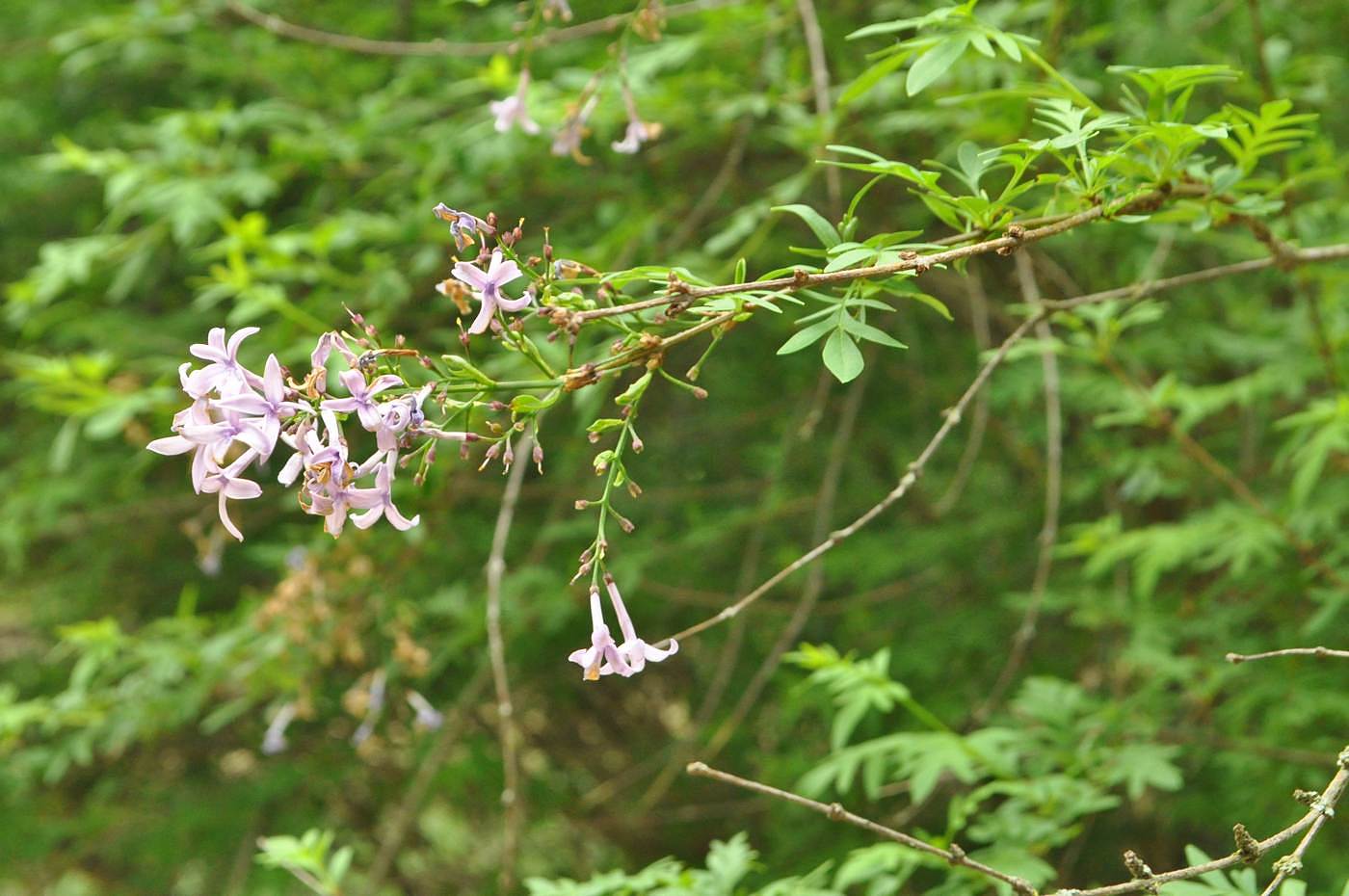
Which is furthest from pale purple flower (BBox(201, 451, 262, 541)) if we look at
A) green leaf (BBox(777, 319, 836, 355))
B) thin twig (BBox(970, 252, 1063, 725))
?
thin twig (BBox(970, 252, 1063, 725))

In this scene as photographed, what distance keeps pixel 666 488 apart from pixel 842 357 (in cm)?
221

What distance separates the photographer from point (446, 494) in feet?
8.96

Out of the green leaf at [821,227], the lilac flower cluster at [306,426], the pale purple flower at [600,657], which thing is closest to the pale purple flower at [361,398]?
the lilac flower cluster at [306,426]

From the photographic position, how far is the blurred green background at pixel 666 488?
7.24 feet

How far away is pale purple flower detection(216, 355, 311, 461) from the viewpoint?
901 mm

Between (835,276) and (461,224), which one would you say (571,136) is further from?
(835,276)

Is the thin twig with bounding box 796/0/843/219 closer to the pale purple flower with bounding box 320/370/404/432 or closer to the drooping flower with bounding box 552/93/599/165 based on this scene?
the drooping flower with bounding box 552/93/599/165

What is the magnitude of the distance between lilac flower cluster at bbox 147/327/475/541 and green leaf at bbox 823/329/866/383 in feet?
0.90

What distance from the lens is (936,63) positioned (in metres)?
1.12

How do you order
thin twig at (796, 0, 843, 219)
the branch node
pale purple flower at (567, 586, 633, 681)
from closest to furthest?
the branch node → pale purple flower at (567, 586, 633, 681) → thin twig at (796, 0, 843, 219)

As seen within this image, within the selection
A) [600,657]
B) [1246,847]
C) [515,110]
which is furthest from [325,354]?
[515,110]

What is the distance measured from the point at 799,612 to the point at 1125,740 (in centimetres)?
54

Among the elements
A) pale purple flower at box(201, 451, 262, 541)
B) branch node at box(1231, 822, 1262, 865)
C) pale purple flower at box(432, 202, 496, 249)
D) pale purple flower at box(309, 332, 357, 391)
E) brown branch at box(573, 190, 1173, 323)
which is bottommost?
branch node at box(1231, 822, 1262, 865)

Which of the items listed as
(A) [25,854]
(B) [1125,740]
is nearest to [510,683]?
(A) [25,854]
